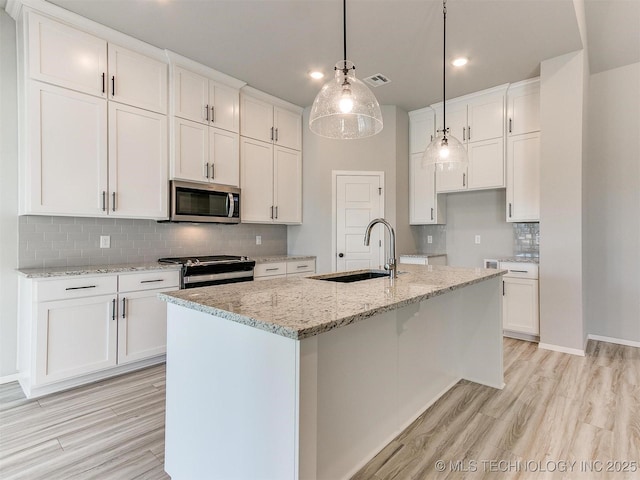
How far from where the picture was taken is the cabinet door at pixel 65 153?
2586mm

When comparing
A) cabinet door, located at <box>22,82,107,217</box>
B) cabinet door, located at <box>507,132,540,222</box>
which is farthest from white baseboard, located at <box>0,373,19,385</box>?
cabinet door, located at <box>507,132,540,222</box>

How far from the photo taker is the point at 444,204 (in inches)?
191

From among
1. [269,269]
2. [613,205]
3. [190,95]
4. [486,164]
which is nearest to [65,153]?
[190,95]

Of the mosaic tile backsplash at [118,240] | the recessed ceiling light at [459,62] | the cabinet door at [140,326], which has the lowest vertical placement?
the cabinet door at [140,326]

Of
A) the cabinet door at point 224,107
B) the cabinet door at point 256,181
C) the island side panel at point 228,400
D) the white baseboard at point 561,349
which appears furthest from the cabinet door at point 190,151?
the white baseboard at point 561,349

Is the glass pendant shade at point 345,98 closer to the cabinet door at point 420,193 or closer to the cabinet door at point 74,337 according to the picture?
the cabinet door at point 74,337

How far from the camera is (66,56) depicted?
272 cm

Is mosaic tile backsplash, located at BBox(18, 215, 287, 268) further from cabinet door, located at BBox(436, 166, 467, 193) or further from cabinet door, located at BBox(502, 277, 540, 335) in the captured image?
cabinet door, located at BBox(502, 277, 540, 335)

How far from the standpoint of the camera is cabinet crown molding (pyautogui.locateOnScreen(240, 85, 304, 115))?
4.04m

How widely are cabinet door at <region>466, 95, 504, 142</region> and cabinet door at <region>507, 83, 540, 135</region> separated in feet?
0.31

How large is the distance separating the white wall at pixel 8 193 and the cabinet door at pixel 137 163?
69 cm

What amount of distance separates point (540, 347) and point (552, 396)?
117 centimetres

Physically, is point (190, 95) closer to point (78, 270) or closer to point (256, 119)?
point (256, 119)

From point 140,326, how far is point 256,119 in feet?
8.52
